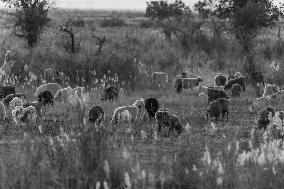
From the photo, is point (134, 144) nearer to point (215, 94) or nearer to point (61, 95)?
point (215, 94)

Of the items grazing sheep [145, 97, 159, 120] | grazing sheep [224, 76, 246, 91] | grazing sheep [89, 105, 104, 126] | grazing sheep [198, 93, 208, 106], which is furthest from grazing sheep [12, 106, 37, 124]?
grazing sheep [224, 76, 246, 91]

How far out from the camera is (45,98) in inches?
602

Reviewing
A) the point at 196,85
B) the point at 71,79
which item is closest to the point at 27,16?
the point at 71,79

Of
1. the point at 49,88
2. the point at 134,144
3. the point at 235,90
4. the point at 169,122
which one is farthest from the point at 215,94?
the point at 134,144

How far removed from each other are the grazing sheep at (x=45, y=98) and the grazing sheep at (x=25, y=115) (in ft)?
9.50

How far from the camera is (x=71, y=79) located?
813 inches

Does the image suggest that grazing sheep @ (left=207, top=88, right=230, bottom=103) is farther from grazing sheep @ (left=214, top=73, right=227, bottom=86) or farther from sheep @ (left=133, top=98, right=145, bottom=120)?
grazing sheep @ (left=214, top=73, right=227, bottom=86)

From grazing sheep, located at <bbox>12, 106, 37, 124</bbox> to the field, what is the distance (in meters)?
0.21

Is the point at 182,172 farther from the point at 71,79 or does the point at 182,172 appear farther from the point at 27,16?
the point at 27,16

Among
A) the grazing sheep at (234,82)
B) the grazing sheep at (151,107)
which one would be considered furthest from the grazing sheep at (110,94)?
the grazing sheep at (234,82)

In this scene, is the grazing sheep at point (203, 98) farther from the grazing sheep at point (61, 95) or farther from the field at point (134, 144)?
the grazing sheep at point (61, 95)

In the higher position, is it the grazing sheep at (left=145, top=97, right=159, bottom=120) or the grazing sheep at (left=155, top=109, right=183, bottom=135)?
the grazing sheep at (left=155, top=109, right=183, bottom=135)

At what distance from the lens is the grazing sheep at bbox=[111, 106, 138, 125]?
1213 centimetres

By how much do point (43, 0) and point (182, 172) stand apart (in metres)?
22.1
